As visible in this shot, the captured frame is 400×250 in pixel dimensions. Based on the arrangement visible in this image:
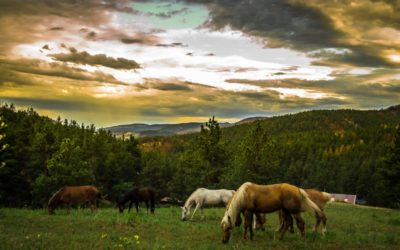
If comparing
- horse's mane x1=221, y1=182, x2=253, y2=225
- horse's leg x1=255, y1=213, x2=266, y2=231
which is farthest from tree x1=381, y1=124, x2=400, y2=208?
horse's mane x1=221, y1=182, x2=253, y2=225

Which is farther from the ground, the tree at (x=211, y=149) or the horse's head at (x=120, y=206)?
the tree at (x=211, y=149)

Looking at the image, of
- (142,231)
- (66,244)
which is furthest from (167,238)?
(66,244)

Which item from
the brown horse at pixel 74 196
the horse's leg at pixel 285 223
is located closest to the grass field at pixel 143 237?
the horse's leg at pixel 285 223

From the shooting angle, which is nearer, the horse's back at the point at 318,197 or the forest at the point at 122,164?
the horse's back at the point at 318,197

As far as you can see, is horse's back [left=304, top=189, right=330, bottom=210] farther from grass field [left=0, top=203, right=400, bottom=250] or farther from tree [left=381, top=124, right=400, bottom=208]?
tree [left=381, top=124, right=400, bottom=208]

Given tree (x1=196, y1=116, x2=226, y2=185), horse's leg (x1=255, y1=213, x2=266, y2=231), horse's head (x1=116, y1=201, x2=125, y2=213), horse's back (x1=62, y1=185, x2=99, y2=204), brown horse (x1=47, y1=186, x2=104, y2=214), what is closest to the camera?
horse's leg (x1=255, y1=213, x2=266, y2=231)

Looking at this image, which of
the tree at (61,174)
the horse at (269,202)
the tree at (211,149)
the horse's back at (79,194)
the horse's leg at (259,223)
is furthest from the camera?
the tree at (211,149)

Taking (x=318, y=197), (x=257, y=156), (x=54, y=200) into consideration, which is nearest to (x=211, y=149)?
(x=257, y=156)

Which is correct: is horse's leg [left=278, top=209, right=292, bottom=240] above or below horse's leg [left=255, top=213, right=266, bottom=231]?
above

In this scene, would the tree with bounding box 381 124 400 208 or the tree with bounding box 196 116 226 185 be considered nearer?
the tree with bounding box 381 124 400 208

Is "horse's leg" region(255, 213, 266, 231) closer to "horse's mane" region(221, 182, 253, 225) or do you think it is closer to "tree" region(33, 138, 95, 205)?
"horse's mane" region(221, 182, 253, 225)

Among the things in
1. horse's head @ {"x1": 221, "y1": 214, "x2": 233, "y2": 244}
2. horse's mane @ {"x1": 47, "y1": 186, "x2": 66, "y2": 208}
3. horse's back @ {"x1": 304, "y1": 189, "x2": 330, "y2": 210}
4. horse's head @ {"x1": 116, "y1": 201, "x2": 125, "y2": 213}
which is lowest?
Answer: horse's head @ {"x1": 116, "y1": 201, "x2": 125, "y2": 213}

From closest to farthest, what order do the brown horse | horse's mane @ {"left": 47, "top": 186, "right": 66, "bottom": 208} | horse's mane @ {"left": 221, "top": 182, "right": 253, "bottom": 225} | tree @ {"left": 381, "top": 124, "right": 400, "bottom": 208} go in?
horse's mane @ {"left": 221, "top": 182, "right": 253, "bottom": 225}, horse's mane @ {"left": 47, "top": 186, "right": 66, "bottom": 208}, the brown horse, tree @ {"left": 381, "top": 124, "right": 400, "bottom": 208}

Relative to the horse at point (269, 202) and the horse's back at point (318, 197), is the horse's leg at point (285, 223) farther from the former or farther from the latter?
the horse's back at point (318, 197)
